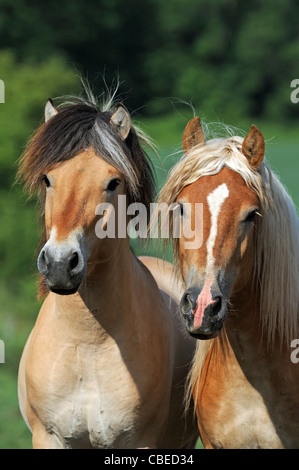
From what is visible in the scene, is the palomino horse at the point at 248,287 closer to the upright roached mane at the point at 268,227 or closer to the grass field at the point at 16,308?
the upright roached mane at the point at 268,227

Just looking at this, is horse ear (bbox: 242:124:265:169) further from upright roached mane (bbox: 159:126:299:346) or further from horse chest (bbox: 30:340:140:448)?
horse chest (bbox: 30:340:140:448)

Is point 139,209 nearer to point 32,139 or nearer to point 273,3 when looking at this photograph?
point 32,139

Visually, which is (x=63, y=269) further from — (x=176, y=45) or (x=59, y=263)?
(x=176, y=45)

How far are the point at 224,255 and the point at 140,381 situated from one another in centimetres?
95

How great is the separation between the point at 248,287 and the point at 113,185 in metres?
0.88

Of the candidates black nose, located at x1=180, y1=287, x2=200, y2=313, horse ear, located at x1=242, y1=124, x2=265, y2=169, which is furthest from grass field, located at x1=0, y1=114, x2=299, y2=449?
black nose, located at x1=180, y1=287, x2=200, y2=313

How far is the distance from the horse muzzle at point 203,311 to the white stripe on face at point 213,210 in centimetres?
11

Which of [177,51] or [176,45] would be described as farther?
[176,45]

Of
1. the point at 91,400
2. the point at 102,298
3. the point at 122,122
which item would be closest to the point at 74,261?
the point at 102,298

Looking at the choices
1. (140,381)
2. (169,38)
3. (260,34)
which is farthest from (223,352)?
(169,38)

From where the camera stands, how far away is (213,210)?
4.29 m

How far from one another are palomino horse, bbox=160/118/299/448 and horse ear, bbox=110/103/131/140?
343 millimetres

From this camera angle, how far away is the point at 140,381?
15.6ft

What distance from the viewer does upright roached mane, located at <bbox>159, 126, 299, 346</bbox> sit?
4465mm
